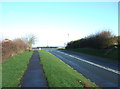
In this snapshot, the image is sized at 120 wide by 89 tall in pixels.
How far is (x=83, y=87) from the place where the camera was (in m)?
7.31

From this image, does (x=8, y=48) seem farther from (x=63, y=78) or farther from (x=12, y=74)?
(x=63, y=78)

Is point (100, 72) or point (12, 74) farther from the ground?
point (12, 74)

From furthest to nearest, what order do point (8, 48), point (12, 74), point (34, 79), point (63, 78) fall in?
1. point (8, 48)
2. point (12, 74)
3. point (63, 78)
4. point (34, 79)

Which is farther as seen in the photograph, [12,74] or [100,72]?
[100,72]

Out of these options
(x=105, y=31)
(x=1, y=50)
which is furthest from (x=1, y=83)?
(x=105, y=31)

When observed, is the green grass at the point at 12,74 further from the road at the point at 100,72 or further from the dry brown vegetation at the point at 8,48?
the road at the point at 100,72

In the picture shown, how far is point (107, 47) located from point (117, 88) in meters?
23.8

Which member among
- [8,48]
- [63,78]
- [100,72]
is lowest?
[100,72]

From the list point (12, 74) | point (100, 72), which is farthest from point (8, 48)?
point (100, 72)

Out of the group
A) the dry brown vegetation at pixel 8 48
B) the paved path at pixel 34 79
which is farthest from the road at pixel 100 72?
the dry brown vegetation at pixel 8 48

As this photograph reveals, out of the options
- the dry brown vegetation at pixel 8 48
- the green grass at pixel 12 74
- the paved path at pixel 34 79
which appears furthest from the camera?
the dry brown vegetation at pixel 8 48

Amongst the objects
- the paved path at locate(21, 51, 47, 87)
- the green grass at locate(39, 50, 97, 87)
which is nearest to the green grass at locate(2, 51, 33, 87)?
the paved path at locate(21, 51, 47, 87)

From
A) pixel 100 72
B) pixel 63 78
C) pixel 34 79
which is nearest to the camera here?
pixel 34 79

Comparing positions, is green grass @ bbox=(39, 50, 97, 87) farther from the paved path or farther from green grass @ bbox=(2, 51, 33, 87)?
green grass @ bbox=(2, 51, 33, 87)
